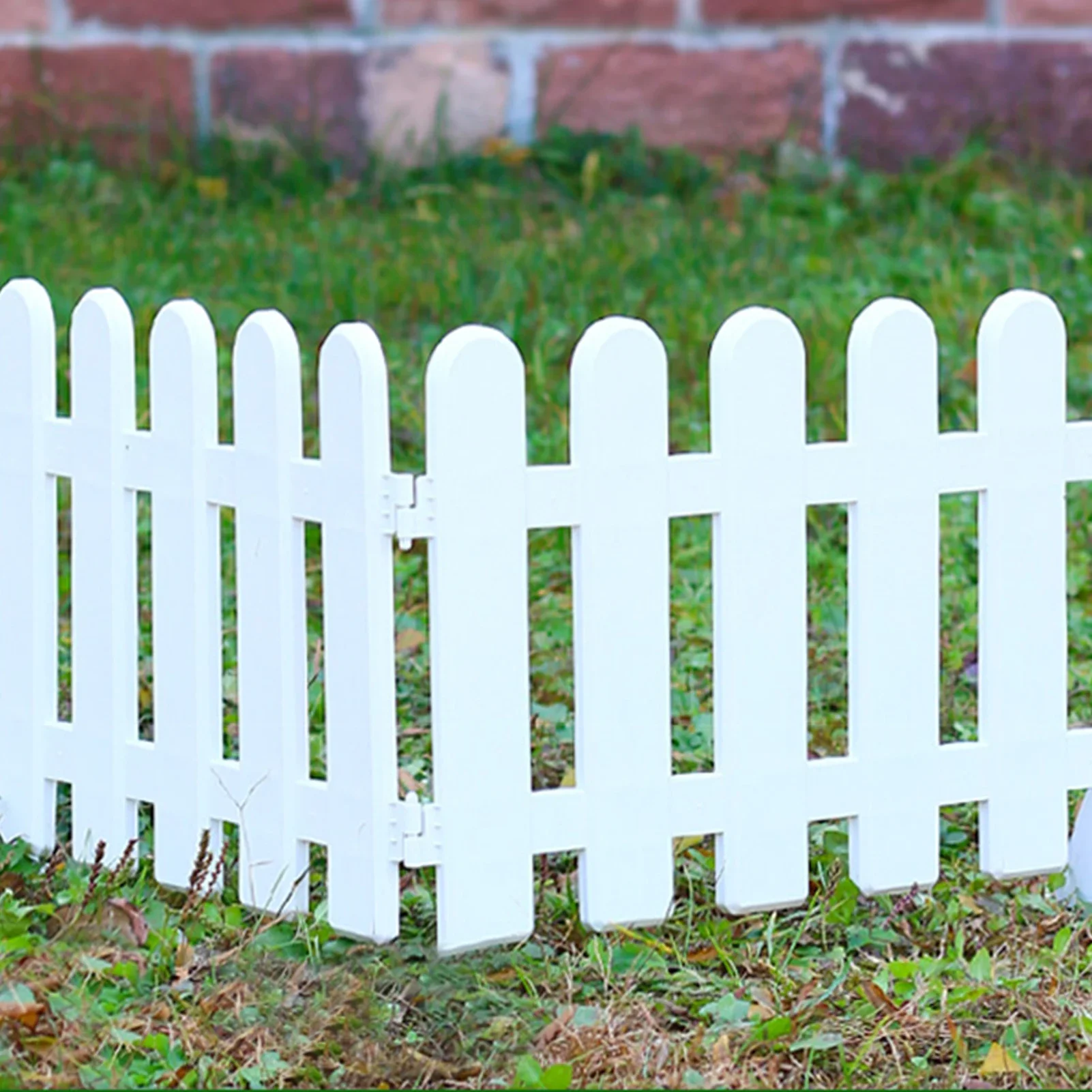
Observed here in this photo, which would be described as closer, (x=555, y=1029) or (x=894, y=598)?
(x=555, y=1029)

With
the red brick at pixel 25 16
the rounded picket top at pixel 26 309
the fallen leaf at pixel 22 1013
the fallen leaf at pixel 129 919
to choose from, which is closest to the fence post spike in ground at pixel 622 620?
the fallen leaf at pixel 129 919

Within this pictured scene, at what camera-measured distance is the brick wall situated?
6.93m

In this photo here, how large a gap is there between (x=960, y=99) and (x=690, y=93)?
104 cm

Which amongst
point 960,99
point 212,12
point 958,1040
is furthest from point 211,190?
point 958,1040

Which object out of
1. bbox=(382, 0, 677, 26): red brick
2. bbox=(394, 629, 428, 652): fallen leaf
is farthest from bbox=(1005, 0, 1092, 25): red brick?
bbox=(394, 629, 428, 652): fallen leaf

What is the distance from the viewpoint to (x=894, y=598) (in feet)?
9.28

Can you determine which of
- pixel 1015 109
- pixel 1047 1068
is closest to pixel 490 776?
pixel 1047 1068

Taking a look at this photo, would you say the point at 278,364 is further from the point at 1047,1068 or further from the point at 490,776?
the point at 1047,1068

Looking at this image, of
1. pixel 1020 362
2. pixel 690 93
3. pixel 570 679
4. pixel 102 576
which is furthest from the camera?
pixel 690 93

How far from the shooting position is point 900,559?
111 inches

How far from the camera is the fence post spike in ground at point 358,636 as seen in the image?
2.53 meters

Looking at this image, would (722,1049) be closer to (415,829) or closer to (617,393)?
(415,829)

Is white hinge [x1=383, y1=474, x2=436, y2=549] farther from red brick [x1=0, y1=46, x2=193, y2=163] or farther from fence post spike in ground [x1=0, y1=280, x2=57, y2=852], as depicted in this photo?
red brick [x1=0, y1=46, x2=193, y2=163]

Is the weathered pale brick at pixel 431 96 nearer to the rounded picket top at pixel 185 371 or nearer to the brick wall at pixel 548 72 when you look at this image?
the brick wall at pixel 548 72
